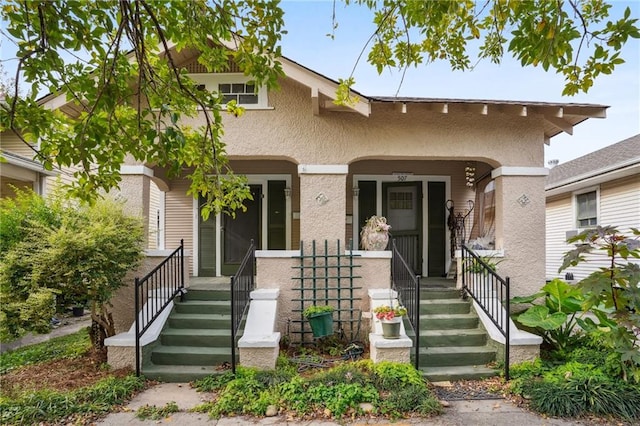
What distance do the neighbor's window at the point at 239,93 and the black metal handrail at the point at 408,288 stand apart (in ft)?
11.6

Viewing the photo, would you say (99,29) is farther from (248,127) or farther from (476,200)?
(476,200)

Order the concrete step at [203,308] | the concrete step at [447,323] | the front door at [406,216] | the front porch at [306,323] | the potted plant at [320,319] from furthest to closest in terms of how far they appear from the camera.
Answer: the front door at [406,216] → the concrete step at [203,308] → the concrete step at [447,323] → the potted plant at [320,319] → the front porch at [306,323]

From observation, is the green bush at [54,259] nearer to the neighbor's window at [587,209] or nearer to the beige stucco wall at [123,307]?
the beige stucco wall at [123,307]

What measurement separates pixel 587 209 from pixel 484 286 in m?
7.66

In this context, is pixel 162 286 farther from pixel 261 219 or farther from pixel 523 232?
pixel 523 232

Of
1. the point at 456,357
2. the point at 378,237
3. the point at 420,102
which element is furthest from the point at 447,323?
the point at 420,102

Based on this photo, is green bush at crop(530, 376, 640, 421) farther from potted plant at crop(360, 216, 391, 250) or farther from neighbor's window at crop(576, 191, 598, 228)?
neighbor's window at crop(576, 191, 598, 228)

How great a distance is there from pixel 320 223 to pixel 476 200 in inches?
163

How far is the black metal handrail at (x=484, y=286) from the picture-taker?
5.38m

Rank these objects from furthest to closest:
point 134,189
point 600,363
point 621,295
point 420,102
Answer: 1. point 134,189
2. point 420,102
3. point 600,363
4. point 621,295

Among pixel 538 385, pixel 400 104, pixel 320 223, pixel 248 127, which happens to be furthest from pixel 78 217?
pixel 538 385

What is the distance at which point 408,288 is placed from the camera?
5.67 m

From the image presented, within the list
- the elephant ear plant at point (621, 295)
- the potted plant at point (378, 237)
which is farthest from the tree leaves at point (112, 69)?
the elephant ear plant at point (621, 295)

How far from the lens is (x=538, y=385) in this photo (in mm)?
4328
